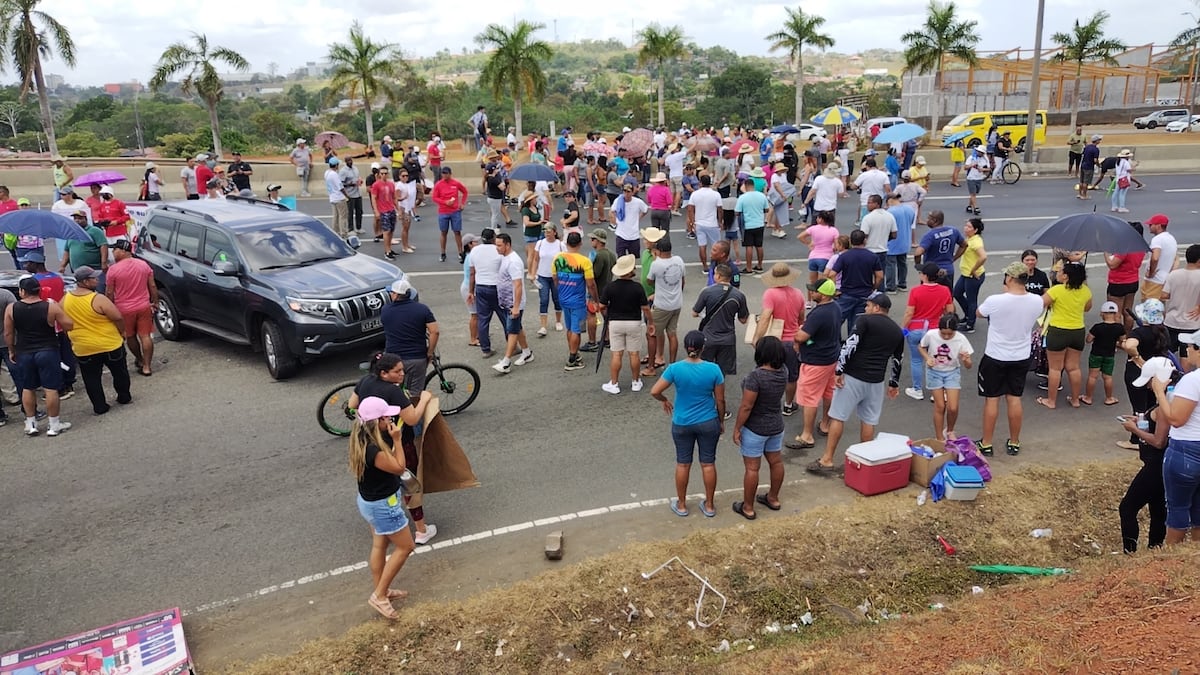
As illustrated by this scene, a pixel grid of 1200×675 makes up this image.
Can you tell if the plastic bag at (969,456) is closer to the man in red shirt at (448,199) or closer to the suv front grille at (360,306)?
the suv front grille at (360,306)

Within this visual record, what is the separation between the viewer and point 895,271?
538 inches

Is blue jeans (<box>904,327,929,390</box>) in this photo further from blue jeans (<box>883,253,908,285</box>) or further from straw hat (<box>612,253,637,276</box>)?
blue jeans (<box>883,253,908,285</box>)

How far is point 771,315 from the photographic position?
334 inches

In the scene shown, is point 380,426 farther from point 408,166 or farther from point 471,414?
point 408,166

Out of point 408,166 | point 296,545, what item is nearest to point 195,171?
point 408,166

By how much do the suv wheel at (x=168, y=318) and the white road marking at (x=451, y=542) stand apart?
22.9ft

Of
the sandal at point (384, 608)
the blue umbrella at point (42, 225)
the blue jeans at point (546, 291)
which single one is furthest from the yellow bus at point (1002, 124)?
the sandal at point (384, 608)

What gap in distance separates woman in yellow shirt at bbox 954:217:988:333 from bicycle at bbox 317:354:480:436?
6.84m

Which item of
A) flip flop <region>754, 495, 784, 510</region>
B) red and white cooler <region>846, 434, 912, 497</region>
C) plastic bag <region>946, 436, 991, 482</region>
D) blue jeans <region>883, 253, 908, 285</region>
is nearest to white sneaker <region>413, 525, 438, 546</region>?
flip flop <region>754, 495, 784, 510</region>

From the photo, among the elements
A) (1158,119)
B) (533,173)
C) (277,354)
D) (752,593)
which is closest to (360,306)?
(277,354)

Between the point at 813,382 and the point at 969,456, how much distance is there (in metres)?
1.55

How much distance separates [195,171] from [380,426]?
58.0 ft

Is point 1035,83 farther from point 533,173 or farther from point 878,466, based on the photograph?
point 878,466

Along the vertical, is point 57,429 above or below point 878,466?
below
